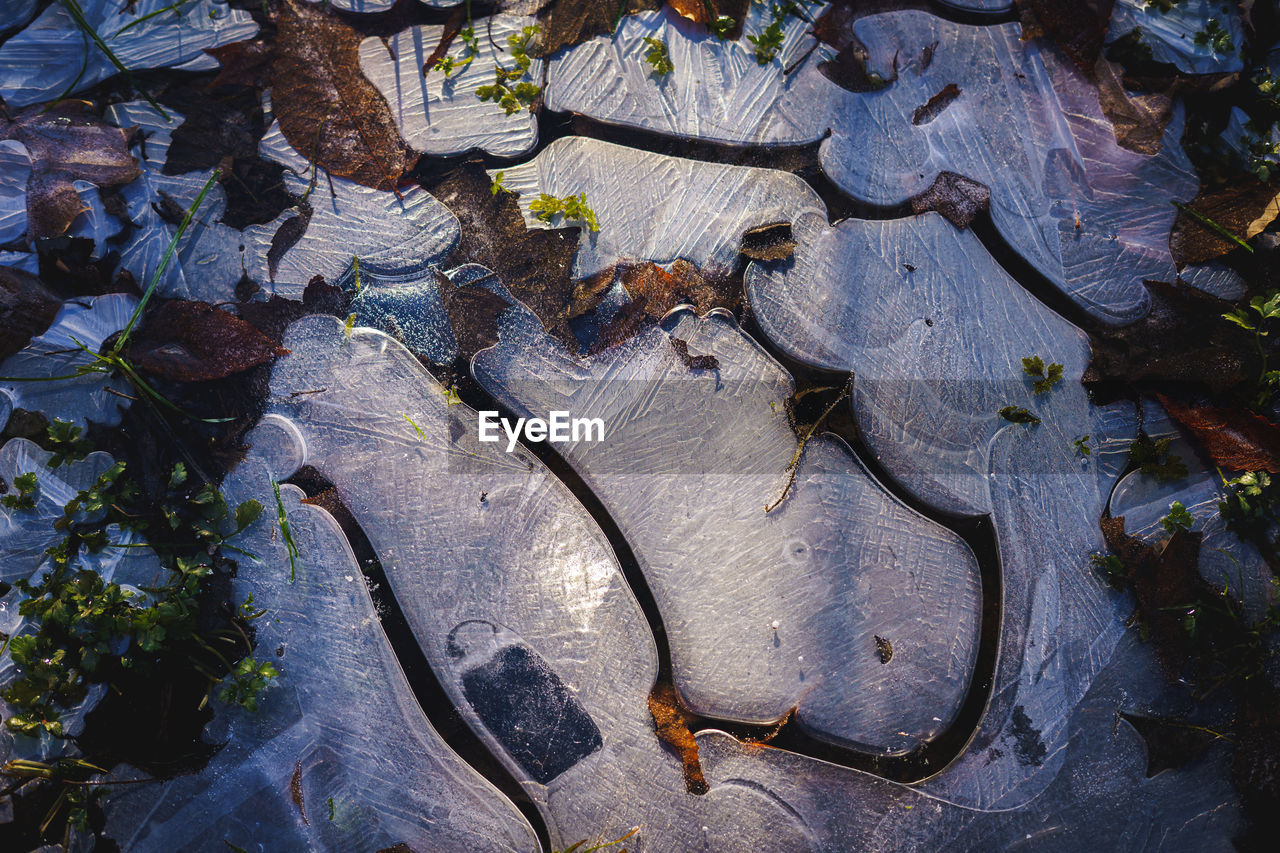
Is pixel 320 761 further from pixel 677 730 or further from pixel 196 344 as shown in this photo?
pixel 196 344

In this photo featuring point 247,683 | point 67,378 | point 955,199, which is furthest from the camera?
point 955,199

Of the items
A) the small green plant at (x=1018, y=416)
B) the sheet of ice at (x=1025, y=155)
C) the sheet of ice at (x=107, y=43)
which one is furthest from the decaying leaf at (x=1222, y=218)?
the sheet of ice at (x=107, y=43)

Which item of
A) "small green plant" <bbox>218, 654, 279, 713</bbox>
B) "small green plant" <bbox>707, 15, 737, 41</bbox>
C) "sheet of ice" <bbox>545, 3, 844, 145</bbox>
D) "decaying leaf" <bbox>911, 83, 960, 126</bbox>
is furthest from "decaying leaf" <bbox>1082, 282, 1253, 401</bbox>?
"small green plant" <bbox>218, 654, 279, 713</bbox>

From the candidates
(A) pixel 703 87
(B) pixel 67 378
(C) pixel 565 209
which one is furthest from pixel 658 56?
(B) pixel 67 378

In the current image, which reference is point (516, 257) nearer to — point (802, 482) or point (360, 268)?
A: point (360, 268)

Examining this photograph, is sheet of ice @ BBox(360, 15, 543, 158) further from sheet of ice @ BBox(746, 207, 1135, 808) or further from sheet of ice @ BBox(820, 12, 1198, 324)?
sheet of ice @ BBox(820, 12, 1198, 324)

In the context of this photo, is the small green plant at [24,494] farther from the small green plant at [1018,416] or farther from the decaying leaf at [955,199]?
the small green plant at [1018,416]
